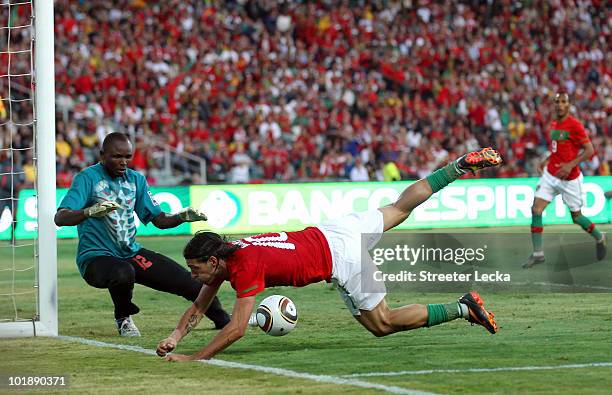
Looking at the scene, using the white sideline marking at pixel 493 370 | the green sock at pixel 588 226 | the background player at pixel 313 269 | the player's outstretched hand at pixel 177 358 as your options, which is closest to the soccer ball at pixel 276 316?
the background player at pixel 313 269

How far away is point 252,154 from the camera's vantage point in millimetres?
27984

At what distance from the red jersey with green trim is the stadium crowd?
9129 millimetres

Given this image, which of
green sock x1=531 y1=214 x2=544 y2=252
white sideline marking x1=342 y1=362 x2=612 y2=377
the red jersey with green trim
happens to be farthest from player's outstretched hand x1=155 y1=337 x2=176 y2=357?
the red jersey with green trim

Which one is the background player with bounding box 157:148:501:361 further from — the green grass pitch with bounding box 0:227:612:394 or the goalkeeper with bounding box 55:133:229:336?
the goalkeeper with bounding box 55:133:229:336

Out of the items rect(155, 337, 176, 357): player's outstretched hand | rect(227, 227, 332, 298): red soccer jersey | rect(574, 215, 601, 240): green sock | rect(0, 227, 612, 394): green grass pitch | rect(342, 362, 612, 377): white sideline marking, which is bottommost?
rect(0, 227, 612, 394): green grass pitch

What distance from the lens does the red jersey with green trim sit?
16.0 meters

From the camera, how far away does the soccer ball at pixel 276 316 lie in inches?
346

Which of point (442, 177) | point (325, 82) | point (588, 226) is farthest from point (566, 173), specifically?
point (325, 82)

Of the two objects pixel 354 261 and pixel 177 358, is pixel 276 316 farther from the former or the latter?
pixel 177 358

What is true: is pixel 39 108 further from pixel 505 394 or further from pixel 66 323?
pixel 505 394

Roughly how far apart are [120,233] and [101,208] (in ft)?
3.24

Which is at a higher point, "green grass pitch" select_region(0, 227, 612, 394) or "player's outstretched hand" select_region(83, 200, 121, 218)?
"player's outstretched hand" select_region(83, 200, 121, 218)

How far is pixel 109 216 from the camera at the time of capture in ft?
32.8

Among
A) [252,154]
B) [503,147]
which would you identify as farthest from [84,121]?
[503,147]
